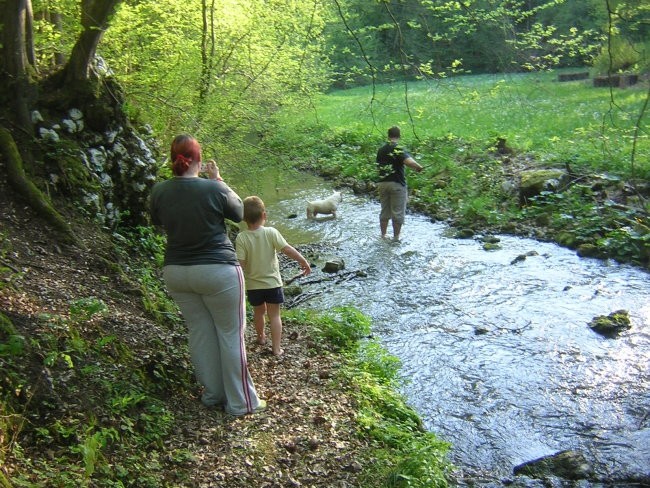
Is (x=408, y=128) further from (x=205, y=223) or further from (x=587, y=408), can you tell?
(x=205, y=223)

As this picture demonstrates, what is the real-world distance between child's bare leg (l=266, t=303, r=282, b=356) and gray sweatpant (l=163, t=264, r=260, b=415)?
1.45 metres

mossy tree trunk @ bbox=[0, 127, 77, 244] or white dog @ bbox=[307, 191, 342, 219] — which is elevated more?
mossy tree trunk @ bbox=[0, 127, 77, 244]

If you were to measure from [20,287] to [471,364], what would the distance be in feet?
16.8

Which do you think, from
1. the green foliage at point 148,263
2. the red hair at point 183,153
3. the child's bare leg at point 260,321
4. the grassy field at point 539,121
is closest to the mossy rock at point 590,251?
the grassy field at point 539,121

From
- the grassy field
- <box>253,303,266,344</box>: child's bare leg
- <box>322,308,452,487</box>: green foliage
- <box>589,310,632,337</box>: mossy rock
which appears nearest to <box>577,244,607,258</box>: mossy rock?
the grassy field

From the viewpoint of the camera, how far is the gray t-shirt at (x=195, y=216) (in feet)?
15.9

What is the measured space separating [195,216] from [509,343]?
5181mm

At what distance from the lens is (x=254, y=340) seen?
24.2ft

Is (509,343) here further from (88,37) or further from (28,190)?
(88,37)

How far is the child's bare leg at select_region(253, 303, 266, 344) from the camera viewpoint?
6965 millimetres

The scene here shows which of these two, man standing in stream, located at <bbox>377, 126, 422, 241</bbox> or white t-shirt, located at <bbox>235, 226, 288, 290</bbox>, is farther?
man standing in stream, located at <bbox>377, 126, 422, 241</bbox>

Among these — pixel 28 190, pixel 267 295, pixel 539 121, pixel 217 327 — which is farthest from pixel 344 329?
pixel 539 121

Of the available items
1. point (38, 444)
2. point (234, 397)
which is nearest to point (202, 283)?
point (234, 397)

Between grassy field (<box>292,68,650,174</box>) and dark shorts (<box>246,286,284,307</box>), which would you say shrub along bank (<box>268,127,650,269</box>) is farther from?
dark shorts (<box>246,286,284,307</box>)
